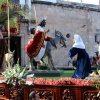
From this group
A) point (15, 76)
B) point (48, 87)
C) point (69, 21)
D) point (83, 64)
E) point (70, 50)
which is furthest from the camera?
point (69, 21)

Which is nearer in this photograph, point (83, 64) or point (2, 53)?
point (83, 64)

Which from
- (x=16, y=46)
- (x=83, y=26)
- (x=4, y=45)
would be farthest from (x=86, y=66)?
(x=83, y=26)

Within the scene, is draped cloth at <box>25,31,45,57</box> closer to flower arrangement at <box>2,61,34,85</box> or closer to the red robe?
the red robe

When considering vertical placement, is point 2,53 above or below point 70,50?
below

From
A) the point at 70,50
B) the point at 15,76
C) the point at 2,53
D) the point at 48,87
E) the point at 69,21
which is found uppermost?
the point at 69,21

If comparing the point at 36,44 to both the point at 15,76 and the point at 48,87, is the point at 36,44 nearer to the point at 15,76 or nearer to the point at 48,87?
the point at 48,87

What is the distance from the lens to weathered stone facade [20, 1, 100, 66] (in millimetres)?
26594

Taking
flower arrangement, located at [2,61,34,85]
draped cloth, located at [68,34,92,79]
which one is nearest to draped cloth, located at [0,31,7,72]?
draped cloth, located at [68,34,92,79]

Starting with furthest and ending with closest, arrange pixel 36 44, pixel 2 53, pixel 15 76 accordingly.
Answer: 1. pixel 36 44
2. pixel 2 53
3. pixel 15 76

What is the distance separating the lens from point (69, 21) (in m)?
28.1

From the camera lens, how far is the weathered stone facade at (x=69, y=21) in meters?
26.6

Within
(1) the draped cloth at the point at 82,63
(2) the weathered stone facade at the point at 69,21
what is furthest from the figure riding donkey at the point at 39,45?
(2) the weathered stone facade at the point at 69,21

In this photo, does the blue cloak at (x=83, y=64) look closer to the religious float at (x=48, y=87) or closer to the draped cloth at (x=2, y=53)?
the draped cloth at (x=2, y=53)

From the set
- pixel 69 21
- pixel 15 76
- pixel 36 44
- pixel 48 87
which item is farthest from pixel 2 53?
Result: pixel 69 21
